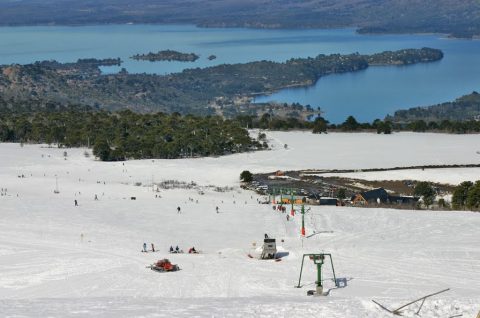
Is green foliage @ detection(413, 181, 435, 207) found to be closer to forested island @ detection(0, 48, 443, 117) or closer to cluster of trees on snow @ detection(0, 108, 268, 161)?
cluster of trees on snow @ detection(0, 108, 268, 161)

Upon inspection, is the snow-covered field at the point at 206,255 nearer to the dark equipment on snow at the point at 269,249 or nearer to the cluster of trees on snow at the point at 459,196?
the dark equipment on snow at the point at 269,249

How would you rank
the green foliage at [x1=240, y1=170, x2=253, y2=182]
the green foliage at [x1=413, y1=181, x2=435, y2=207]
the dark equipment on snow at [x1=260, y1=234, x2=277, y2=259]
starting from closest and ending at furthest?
1. the dark equipment on snow at [x1=260, y1=234, x2=277, y2=259]
2. the green foliage at [x1=413, y1=181, x2=435, y2=207]
3. the green foliage at [x1=240, y1=170, x2=253, y2=182]

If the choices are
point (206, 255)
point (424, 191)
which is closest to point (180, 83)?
point (424, 191)

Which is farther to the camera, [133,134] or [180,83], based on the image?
[180,83]

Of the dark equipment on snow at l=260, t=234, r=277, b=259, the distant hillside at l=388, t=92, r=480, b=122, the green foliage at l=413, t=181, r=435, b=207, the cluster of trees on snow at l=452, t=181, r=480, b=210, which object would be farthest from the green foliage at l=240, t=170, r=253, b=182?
the distant hillside at l=388, t=92, r=480, b=122

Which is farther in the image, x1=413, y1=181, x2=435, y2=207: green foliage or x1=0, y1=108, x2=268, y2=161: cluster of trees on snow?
x1=0, y1=108, x2=268, y2=161: cluster of trees on snow

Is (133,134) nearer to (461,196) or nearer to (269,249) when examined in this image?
(461,196)
